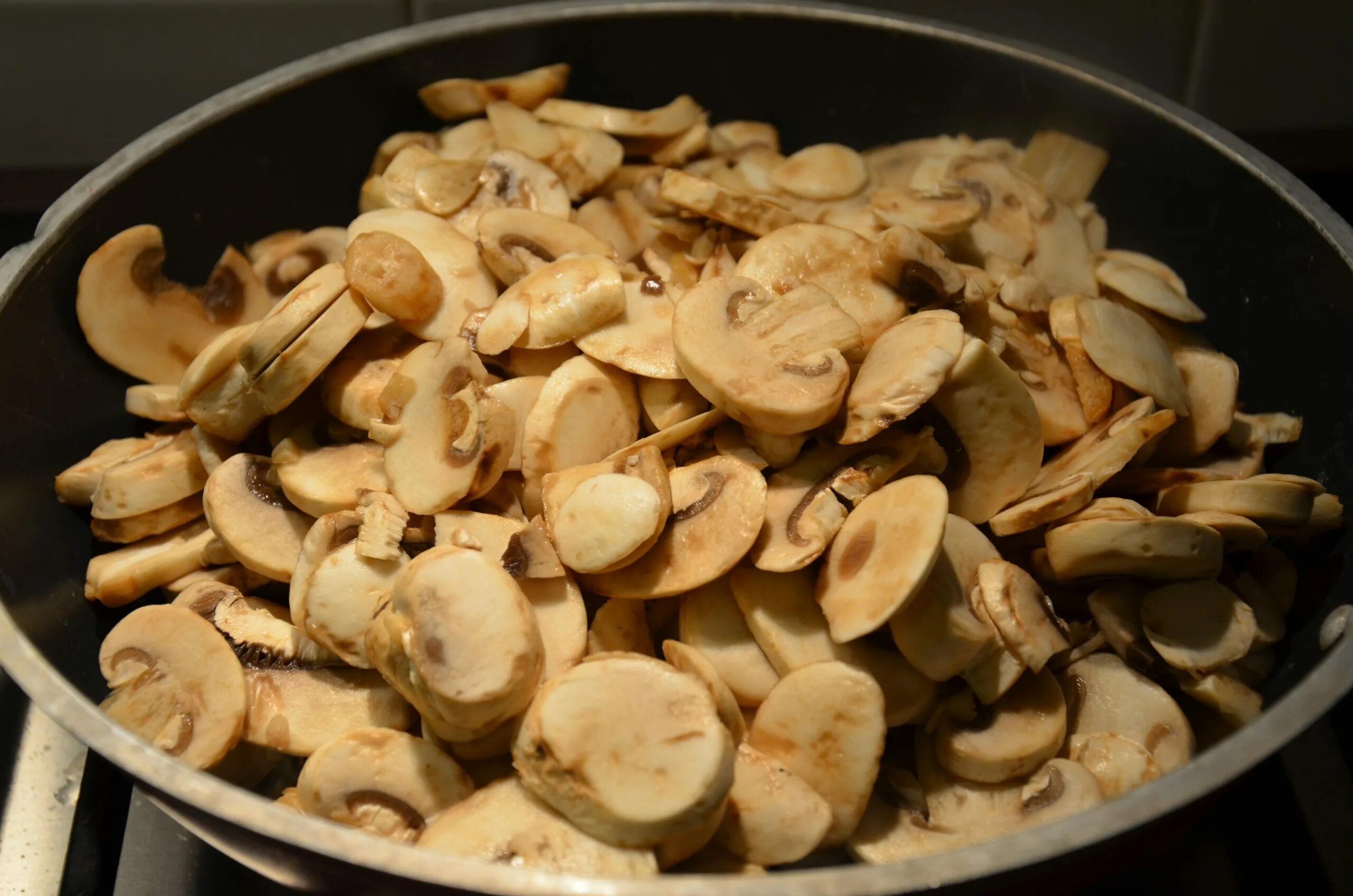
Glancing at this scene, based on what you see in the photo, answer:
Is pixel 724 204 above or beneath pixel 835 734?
above

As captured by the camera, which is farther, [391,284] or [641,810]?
[391,284]

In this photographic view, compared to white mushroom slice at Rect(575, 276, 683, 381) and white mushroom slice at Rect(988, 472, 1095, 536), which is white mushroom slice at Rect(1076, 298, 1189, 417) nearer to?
white mushroom slice at Rect(988, 472, 1095, 536)

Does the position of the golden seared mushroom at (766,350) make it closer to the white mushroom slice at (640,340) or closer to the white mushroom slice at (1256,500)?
the white mushroom slice at (640,340)

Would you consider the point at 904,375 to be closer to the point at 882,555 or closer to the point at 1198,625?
the point at 882,555

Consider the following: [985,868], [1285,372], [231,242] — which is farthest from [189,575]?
Result: [1285,372]

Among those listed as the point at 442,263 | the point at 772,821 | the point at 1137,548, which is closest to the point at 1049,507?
the point at 1137,548

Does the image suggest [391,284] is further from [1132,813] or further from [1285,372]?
[1285,372]

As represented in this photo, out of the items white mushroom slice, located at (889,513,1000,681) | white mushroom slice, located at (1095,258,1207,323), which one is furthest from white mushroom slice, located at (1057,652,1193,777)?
white mushroom slice, located at (1095,258,1207,323)
